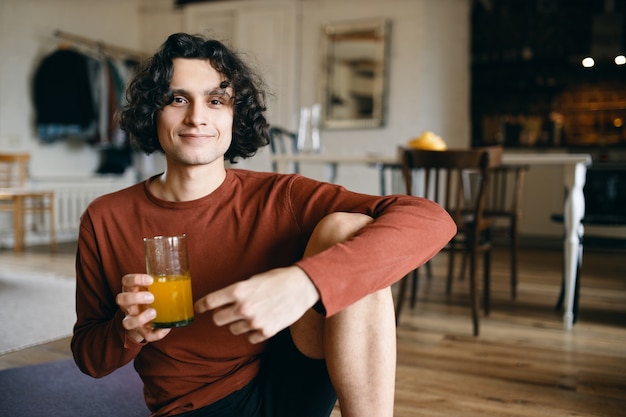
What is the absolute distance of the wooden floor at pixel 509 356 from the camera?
1.74 m

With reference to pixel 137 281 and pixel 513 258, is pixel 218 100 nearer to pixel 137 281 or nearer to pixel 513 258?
pixel 137 281

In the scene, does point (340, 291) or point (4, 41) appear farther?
point (4, 41)

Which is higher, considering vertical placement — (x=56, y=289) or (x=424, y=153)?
(x=424, y=153)

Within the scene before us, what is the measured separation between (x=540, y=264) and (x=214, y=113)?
12.8 ft

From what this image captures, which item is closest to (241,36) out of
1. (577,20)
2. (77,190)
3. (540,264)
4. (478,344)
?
(77,190)

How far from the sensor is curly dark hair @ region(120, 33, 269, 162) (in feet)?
3.86

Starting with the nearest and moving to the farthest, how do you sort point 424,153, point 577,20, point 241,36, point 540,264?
point 424,153
point 540,264
point 577,20
point 241,36

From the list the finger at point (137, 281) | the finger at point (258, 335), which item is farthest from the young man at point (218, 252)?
the finger at point (258, 335)

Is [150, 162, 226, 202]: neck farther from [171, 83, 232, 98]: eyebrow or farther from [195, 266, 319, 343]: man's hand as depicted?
[195, 266, 319, 343]: man's hand

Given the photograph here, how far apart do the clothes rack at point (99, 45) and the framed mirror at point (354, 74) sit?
1892 millimetres

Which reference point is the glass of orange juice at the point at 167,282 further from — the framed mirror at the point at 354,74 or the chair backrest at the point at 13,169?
the framed mirror at the point at 354,74

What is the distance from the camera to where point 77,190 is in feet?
19.3

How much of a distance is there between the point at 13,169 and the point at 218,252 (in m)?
4.95

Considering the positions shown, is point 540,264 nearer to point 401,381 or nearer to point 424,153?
point 424,153
